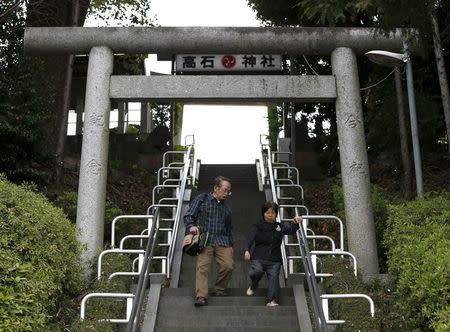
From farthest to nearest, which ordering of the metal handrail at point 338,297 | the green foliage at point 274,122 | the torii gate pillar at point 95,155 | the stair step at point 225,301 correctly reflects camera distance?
the green foliage at point 274,122, the torii gate pillar at point 95,155, the stair step at point 225,301, the metal handrail at point 338,297

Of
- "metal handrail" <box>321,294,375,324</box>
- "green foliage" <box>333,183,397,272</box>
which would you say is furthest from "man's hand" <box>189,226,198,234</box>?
"green foliage" <box>333,183,397,272</box>

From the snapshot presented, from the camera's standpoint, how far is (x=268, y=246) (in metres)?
9.90

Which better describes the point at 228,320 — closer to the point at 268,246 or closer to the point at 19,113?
the point at 268,246

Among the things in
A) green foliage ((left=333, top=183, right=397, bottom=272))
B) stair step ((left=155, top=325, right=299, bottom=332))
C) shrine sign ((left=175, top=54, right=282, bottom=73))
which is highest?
shrine sign ((left=175, top=54, right=282, bottom=73))

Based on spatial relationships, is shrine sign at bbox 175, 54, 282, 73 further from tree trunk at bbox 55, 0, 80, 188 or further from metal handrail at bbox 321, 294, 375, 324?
metal handrail at bbox 321, 294, 375, 324

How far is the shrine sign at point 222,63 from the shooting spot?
586 inches

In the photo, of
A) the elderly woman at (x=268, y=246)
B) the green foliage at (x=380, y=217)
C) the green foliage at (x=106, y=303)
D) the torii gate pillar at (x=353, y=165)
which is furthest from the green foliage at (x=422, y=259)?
the green foliage at (x=106, y=303)

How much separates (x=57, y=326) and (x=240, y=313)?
85.7 inches

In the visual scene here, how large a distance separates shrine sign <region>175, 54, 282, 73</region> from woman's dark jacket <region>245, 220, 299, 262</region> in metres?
5.55

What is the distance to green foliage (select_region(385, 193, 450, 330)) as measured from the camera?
7.36 meters

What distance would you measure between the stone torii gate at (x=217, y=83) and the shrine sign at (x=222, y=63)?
216 centimetres

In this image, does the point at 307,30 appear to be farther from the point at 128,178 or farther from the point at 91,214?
the point at 128,178

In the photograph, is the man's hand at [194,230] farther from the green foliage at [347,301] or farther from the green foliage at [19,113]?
the green foliage at [19,113]

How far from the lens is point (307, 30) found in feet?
41.4
